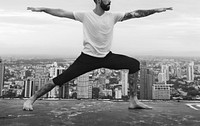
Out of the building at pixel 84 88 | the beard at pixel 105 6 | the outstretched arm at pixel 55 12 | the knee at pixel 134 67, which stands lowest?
the building at pixel 84 88

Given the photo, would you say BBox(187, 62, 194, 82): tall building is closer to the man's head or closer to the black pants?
the black pants

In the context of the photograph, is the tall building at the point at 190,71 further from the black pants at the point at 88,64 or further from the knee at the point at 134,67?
the black pants at the point at 88,64

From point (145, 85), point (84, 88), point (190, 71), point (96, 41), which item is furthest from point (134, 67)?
point (190, 71)

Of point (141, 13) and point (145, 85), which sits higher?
point (141, 13)

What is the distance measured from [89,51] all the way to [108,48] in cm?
34

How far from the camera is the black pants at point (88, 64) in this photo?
3.96 meters

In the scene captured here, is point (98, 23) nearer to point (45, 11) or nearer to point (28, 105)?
point (45, 11)

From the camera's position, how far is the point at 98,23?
12.9 feet

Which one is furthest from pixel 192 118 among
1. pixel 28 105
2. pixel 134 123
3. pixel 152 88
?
pixel 152 88

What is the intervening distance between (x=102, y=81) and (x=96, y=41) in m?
8.38

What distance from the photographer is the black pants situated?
396 cm

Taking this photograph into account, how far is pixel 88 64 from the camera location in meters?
3.97

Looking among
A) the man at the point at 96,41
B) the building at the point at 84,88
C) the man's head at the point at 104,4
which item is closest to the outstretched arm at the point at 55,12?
the man at the point at 96,41

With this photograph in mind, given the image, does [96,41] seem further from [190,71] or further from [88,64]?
[190,71]
